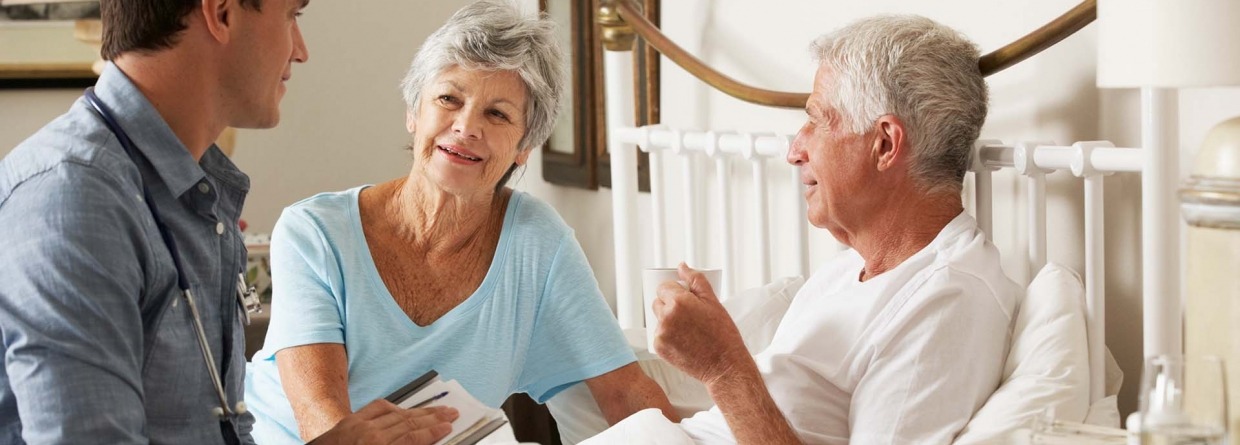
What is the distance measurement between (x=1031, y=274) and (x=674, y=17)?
1.26 metres

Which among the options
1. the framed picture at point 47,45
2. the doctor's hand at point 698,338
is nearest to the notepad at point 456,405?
the doctor's hand at point 698,338

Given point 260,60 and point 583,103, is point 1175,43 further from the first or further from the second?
point 583,103

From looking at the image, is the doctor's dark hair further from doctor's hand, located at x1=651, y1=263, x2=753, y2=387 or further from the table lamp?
the table lamp

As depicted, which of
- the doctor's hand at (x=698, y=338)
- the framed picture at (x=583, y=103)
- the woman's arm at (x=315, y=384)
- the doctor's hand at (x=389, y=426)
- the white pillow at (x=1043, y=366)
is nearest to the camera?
the doctor's hand at (x=389, y=426)

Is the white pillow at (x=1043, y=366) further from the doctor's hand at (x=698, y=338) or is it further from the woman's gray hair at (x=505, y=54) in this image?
the woman's gray hair at (x=505, y=54)

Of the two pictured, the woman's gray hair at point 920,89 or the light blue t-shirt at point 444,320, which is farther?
the light blue t-shirt at point 444,320

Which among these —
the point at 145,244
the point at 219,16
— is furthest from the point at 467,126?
the point at 145,244

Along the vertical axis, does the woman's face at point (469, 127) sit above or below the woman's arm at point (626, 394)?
above

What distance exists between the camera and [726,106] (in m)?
2.63

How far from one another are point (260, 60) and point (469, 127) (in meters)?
0.86

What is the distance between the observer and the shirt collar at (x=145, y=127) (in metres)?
1.17

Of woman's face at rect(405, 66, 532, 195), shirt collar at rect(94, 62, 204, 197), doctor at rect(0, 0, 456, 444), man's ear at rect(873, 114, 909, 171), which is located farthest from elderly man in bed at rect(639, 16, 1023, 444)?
shirt collar at rect(94, 62, 204, 197)

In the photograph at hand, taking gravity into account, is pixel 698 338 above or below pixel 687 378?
above

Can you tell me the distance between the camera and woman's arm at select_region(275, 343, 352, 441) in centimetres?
194
